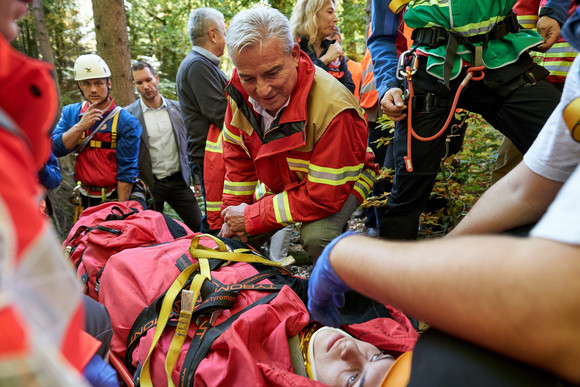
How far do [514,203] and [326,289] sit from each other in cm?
75

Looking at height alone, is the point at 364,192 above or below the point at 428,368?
below

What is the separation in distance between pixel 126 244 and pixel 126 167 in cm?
156

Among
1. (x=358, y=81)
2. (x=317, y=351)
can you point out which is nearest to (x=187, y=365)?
(x=317, y=351)

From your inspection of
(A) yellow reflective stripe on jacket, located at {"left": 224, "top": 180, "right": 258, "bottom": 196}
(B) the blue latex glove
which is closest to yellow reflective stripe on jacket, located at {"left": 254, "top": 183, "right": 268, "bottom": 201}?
(A) yellow reflective stripe on jacket, located at {"left": 224, "top": 180, "right": 258, "bottom": 196}

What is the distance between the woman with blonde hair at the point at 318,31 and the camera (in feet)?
13.5

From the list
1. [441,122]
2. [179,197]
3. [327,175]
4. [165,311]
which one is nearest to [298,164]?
[327,175]

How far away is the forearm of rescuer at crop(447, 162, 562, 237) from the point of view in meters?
1.25

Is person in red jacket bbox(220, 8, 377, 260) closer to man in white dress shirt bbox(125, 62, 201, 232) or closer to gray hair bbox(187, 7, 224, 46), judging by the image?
gray hair bbox(187, 7, 224, 46)

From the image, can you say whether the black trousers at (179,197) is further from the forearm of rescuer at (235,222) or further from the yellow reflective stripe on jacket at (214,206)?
the forearm of rescuer at (235,222)

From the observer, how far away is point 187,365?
1.65m

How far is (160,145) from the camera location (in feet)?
14.9

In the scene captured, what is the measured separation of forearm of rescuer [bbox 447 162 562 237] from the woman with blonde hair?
10.3 ft

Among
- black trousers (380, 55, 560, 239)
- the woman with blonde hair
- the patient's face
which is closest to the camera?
the patient's face

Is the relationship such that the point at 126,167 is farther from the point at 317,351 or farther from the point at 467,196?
the point at 467,196
